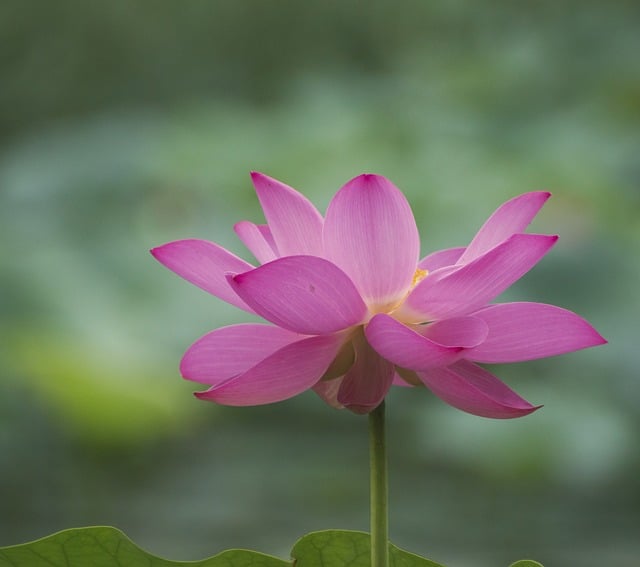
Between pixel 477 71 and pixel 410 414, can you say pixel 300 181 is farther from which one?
pixel 477 71

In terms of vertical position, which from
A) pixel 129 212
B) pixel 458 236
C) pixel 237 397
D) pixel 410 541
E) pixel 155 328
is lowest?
pixel 237 397

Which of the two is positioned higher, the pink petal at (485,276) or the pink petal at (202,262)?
the pink petal at (202,262)

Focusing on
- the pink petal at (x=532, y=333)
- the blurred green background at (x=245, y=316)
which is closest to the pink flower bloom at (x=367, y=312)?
the pink petal at (x=532, y=333)

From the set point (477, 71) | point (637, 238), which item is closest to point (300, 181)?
point (637, 238)

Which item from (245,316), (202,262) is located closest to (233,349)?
(202,262)

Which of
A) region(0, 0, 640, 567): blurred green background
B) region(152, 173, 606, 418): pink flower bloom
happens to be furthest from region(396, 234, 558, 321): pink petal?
region(0, 0, 640, 567): blurred green background

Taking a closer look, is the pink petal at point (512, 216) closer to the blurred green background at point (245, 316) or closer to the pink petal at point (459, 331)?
the pink petal at point (459, 331)

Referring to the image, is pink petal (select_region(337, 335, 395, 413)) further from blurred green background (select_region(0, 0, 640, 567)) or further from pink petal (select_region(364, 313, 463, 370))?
blurred green background (select_region(0, 0, 640, 567))
